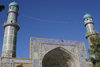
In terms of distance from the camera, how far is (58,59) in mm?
18734

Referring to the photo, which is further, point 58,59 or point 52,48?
point 58,59

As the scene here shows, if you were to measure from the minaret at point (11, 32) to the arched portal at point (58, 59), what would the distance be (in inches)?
166

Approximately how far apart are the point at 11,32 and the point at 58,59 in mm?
6911

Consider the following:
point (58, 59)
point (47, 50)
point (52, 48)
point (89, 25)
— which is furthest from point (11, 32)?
point (89, 25)

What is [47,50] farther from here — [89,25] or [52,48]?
[89,25]

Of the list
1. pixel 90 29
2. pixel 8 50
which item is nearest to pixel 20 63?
pixel 8 50

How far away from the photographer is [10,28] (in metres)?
18.6

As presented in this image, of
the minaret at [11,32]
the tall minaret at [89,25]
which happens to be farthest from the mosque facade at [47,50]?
the tall minaret at [89,25]

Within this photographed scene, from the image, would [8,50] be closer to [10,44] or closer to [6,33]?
[10,44]

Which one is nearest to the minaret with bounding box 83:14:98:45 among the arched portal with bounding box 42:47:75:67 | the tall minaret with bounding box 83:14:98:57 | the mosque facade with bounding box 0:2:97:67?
the tall minaret with bounding box 83:14:98:57

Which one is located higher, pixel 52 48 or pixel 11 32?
pixel 11 32

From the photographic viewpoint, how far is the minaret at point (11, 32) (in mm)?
17009

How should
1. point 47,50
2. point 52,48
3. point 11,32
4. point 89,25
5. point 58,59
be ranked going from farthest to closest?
1. point 89,25
2. point 58,59
3. point 11,32
4. point 52,48
5. point 47,50

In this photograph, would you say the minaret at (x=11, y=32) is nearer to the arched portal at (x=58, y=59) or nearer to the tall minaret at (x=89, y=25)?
the arched portal at (x=58, y=59)
